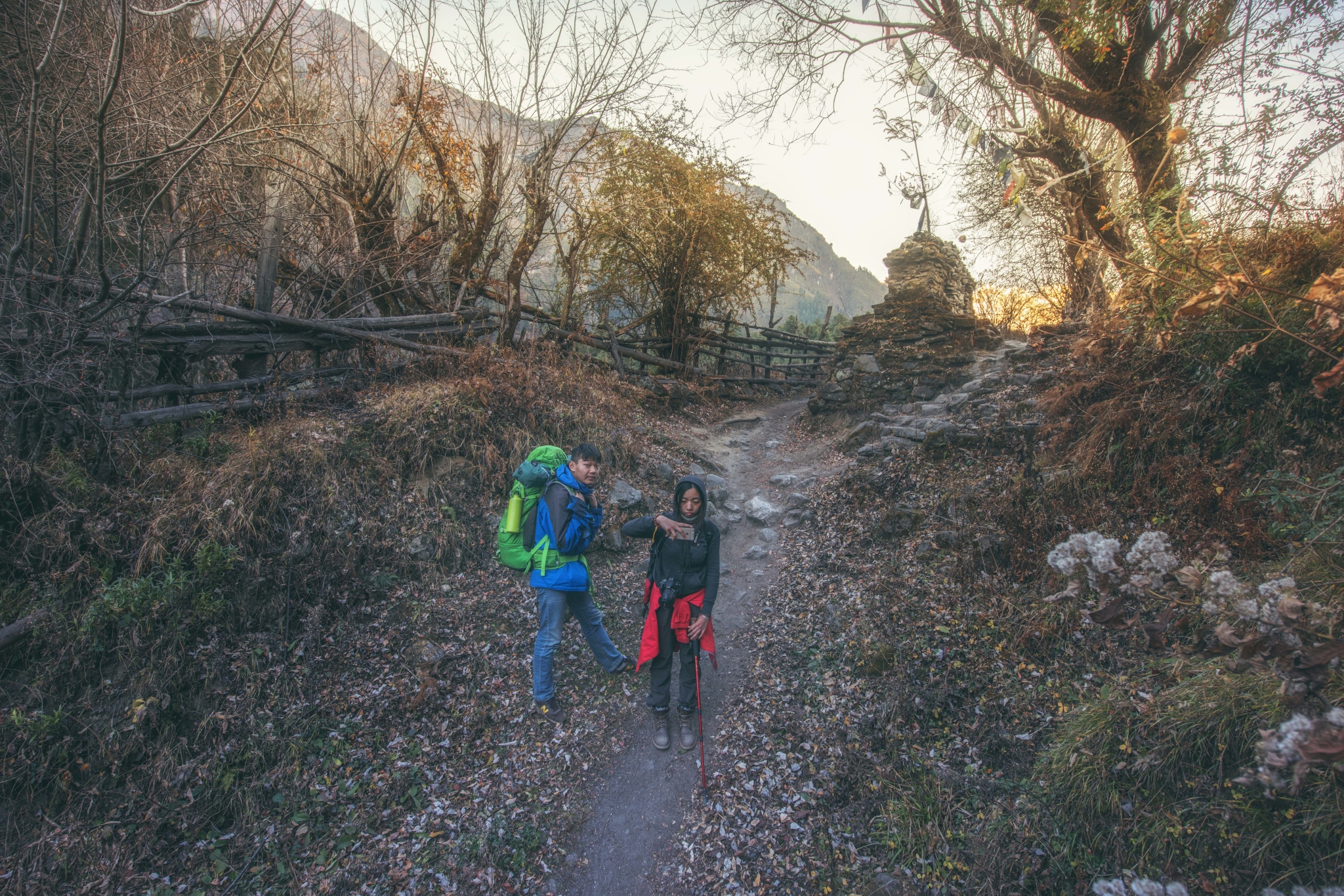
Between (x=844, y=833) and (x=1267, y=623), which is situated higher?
(x=1267, y=623)

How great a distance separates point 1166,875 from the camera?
2279 millimetres

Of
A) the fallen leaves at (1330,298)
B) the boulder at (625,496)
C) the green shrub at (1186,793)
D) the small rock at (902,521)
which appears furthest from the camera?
the boulder at (625,496)

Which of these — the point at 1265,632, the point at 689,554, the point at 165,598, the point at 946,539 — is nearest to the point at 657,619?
the point at 689,554

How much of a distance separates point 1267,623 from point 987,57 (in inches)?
291

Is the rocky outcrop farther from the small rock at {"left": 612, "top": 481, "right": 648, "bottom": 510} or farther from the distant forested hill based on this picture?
the distant forested hill

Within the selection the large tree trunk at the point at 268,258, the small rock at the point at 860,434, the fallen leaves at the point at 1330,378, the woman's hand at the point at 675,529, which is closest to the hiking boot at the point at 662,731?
the woman's hand at the point at 675,529

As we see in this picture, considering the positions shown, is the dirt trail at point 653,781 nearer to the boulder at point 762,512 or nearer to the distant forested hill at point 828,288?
the boulder at point 762,512

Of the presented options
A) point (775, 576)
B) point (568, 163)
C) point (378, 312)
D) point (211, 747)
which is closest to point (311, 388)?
point (378, 312)

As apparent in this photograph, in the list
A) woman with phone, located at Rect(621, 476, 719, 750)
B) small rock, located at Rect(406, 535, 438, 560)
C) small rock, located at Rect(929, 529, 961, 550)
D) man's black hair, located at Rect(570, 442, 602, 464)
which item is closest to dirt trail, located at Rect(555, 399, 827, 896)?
woman with phone, located at Rect(621, 476, 719, 750)

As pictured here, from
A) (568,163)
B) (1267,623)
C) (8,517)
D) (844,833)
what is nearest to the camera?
(1267,623)

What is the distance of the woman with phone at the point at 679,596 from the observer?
12.1ft

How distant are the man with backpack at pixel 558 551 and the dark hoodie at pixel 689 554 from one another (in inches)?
14.3

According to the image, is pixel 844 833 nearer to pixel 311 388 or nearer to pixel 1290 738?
pixel 1290 738

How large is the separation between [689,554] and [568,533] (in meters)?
0.86
